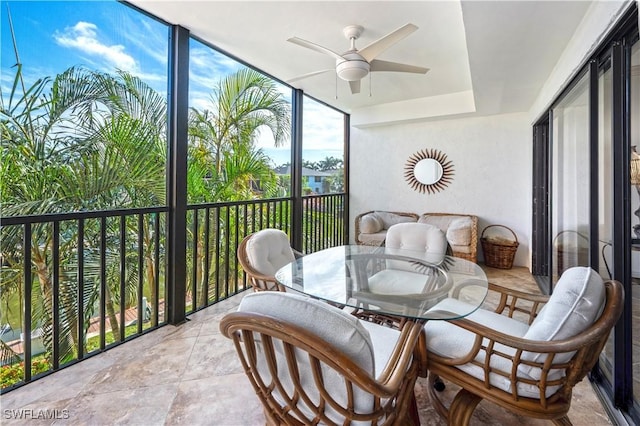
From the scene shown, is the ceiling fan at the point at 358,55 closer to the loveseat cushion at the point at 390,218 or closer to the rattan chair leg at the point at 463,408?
the rattan chair leg at the point at 463,408

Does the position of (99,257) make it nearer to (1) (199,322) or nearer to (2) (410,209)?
(1) (199,322)

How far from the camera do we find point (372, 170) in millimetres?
5840

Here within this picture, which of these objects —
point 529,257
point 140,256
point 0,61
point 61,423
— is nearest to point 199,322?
point 140,256

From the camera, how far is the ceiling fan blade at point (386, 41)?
216cm

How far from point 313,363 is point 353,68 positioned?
223 centimetres

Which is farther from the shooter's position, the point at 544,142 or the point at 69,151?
the point at 544,142

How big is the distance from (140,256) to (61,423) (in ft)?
3.78

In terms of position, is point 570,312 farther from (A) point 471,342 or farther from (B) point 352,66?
(B) point 352,66

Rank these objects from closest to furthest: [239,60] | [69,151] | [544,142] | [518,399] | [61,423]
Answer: [518,399], [61,423], [69,151], [239,60], [544,142]

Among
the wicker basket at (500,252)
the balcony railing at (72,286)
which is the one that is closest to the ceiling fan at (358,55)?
the balcony railing at (72,286)

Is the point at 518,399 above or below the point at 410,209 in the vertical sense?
below

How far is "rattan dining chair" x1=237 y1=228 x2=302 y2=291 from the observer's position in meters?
1.99

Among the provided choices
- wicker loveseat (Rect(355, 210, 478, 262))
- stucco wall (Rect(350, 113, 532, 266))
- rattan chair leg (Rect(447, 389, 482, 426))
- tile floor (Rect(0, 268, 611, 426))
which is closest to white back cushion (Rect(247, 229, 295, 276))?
tile floor (Rect(0, 268, 611, 426))

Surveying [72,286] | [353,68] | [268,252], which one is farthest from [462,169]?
[72,286]
